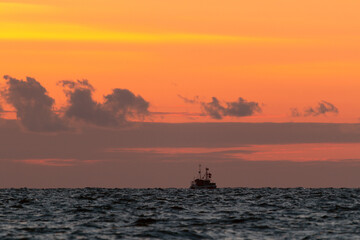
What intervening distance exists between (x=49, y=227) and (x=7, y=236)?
22.8 feet

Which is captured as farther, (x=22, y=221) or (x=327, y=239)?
(x=22, y=221)

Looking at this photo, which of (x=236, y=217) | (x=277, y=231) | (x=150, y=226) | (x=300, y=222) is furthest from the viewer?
(x=236, y=217)

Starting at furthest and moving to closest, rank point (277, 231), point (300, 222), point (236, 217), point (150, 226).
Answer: point (236, 217) < point (300, 222) < point (150, 226) < point (277, 231)

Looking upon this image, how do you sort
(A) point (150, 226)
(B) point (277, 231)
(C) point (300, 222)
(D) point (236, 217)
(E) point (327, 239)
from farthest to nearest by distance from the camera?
(D) point (236, 217) → (C) point (300, 222) → (A) point (150, 226) → (B) point (277, 231) → (E) point (327, 239)

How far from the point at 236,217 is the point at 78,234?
20.8m

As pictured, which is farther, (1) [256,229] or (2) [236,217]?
(2) [236,217]

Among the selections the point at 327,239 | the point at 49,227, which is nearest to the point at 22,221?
the point at 49,227

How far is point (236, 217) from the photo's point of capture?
69.2 meters

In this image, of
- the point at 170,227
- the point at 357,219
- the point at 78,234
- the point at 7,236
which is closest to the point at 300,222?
the point at 357,219

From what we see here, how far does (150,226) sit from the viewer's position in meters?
58.9

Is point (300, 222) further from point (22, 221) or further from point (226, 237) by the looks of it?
point (22, 221)

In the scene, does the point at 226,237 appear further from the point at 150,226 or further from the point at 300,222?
the point at 300,222

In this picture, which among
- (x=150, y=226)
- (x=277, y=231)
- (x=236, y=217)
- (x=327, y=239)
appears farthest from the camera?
(x=236, y=217)

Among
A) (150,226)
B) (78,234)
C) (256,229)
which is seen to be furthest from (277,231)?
(78,234)
